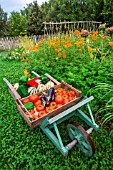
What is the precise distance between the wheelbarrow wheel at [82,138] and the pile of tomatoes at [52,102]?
1.41 feet

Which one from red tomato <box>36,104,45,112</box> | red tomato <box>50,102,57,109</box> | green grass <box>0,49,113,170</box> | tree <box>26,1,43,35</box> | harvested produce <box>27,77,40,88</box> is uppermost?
tree <box>26,1,43,35</box>

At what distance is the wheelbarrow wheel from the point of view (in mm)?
1751

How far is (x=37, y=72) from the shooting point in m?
3.79

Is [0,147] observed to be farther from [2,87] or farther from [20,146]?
[2,87]

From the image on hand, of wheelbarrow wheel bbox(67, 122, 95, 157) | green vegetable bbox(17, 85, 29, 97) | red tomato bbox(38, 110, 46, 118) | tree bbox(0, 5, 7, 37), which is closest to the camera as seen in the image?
wheelbarrow wheel bbox(67, 122, 95, 157)

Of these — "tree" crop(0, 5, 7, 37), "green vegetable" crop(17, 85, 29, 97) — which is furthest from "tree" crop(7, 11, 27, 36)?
"green vegetable" crop(17, 85, 29, 97)

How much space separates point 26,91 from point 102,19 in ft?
52.5

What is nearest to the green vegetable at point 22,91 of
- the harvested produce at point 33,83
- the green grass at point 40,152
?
the harvested produce at point 33,83

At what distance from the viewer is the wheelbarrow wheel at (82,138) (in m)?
1.75

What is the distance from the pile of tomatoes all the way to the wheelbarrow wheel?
1.41ft

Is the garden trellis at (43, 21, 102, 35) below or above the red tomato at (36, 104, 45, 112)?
above

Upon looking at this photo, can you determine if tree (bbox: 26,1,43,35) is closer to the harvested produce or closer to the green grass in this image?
the harvested produce

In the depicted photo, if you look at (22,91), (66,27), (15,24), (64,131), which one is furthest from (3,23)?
(64,131)

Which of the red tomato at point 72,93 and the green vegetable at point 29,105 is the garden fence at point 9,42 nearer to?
the red tomato at point 72,93
